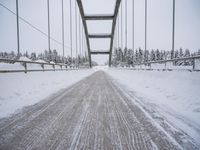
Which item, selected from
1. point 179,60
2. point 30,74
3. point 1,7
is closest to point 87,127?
point 179,60

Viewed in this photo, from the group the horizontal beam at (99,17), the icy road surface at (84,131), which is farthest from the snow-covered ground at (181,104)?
the horizontal beam at (99,17)

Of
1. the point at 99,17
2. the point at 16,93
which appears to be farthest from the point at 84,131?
the point at 99,17

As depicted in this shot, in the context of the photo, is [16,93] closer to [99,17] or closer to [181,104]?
[181,104]

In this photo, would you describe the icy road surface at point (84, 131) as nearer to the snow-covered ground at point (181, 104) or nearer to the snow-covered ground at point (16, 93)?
the snow-covered ground at point (181, 104)

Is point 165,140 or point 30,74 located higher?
point 30,74

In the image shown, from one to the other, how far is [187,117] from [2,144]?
119 inches

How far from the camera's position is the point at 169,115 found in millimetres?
3334

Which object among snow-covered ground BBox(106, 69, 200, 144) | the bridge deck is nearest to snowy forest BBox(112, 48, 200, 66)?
snow-covered ground BBox(106, 69, 200, 144)

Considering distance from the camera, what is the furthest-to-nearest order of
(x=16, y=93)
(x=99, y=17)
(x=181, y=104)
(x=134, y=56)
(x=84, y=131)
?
(x=134, y=56)
(x=99, y=17)
(x=16, y=93)
(x=181, y=104)
(x=84, y=131)

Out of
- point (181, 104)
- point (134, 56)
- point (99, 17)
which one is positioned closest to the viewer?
point (181, 104)

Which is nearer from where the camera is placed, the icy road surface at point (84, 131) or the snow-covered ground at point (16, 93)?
the icy road surface at point (84, 131)

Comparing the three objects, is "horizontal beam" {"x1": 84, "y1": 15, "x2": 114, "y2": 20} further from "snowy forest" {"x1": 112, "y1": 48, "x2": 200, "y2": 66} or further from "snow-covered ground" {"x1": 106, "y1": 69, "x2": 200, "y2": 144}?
"snow-covered ground" {"x1": 106, "y1": 69, "x2": 200, "y2": 144}

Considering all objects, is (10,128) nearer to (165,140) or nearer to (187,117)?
(165,140)

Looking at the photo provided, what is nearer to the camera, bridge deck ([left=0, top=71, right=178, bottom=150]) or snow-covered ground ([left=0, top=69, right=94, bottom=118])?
bridge deck ([left=0, top=71, right=178, bottom=150])
